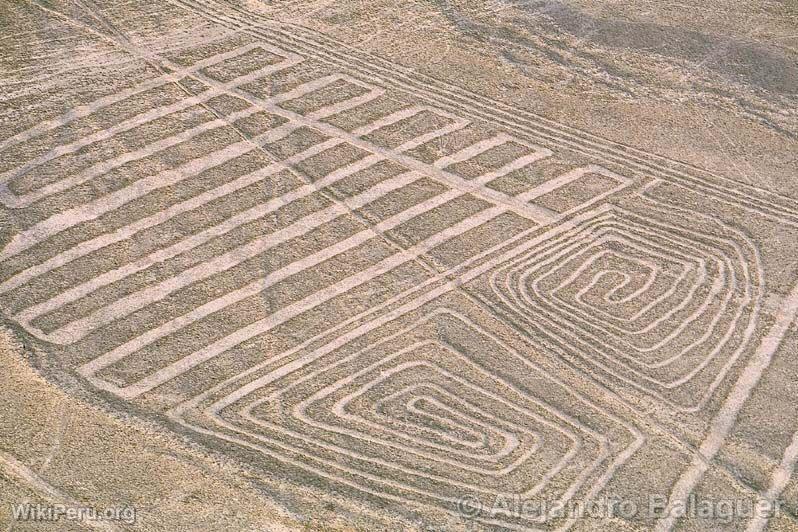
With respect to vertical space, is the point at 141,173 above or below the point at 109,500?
above

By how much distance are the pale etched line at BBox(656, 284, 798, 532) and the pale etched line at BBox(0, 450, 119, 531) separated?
245 inches

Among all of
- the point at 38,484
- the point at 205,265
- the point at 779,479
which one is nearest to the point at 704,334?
the point at 779,479

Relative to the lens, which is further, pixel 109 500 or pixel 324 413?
pixel 324 413

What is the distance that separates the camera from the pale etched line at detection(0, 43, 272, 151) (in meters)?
16.0

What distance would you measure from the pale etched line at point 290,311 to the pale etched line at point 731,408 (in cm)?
430

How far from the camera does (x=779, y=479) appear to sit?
39.0 ft

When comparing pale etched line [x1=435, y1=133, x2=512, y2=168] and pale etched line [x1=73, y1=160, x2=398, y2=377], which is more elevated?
pale etched line [x1=435, y1=133, x2=512, y2=168]

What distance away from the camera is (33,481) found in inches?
447

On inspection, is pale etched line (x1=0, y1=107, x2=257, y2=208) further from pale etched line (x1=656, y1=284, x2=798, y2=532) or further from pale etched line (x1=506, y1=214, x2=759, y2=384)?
pale etched line (x1=656, y1=284, x2=798, y2=532)

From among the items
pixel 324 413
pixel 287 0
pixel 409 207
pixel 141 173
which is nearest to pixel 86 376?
pixel 324 413

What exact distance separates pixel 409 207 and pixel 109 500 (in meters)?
6.38

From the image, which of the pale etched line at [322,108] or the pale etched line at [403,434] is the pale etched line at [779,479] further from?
the pale etched line at [322,108]

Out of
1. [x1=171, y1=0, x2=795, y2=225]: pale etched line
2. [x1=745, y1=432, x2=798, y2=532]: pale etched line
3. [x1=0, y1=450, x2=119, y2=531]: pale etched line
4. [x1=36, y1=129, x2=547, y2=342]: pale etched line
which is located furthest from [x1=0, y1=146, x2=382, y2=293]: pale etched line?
[x1=745, y1=432, x2=798, y2=532]: pale etched line

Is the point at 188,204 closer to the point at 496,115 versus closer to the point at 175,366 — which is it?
the point at 175,366
